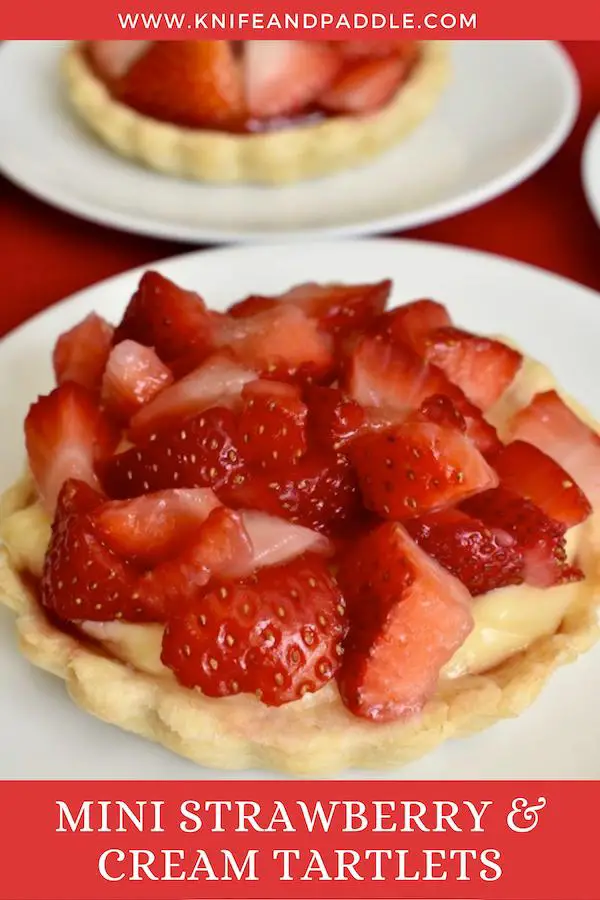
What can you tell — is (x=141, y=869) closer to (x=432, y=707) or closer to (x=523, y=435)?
(x=432, y=707)

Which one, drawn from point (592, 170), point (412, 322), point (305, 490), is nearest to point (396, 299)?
point (412, 322)

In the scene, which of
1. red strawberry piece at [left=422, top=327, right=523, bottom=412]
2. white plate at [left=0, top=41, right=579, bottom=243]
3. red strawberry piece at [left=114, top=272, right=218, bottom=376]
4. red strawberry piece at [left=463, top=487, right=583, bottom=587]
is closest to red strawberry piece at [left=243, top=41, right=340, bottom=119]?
white plate at [left=0, top=41, right=579, bottom=243]

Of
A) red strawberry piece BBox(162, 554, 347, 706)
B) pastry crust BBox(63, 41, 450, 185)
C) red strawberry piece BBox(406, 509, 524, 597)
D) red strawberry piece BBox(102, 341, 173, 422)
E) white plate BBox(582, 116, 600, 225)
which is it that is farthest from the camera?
pastry crust BBox(63, 41, 450, 185)

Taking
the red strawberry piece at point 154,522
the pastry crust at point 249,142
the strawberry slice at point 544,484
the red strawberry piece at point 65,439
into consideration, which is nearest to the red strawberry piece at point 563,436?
the strawberry slice at point 544,484

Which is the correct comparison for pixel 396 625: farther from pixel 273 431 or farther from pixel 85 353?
pixel 85 353

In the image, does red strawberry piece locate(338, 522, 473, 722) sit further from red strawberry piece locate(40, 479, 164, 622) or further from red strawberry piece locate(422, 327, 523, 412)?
red strawberry piece locate(422, 327, 523, 412)

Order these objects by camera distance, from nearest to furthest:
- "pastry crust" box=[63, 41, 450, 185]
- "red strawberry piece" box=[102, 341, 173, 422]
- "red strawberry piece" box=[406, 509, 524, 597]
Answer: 1. "red strawberry piece" box=[406, 509, 524, 597]
2. "red strawberry piece" box=[102, 341, 173, 422]
3. "pastry crust" box=[63, 41, 450, 185]

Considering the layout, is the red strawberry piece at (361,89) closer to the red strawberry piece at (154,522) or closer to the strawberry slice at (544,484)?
the strawberry slice at (544,484)
